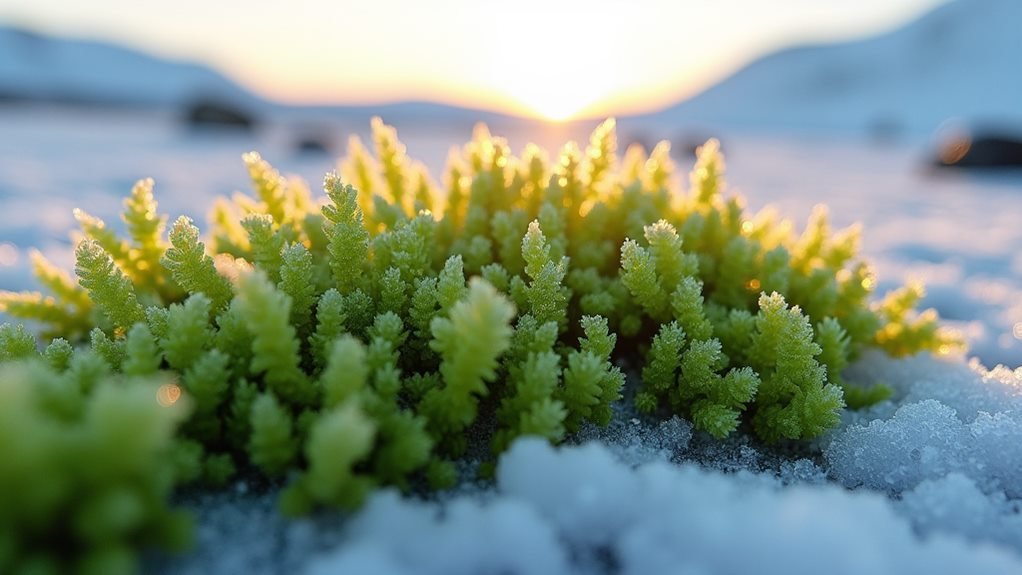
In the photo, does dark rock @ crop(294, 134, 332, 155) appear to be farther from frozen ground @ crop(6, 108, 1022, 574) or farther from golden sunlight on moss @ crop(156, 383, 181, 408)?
golden sunlight on moss @ crop(156, 383, 181, 408)

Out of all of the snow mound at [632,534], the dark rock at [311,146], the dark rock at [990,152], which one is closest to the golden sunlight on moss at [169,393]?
the snow mound at [632,534]

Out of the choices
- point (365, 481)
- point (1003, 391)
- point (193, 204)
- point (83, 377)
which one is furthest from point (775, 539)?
point (193, 204)

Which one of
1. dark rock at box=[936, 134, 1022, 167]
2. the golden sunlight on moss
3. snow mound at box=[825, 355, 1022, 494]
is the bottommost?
dark rock at box=[936, 134, 1022, 167]

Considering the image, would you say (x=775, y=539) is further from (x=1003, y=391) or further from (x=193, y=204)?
(x=193, y=204)

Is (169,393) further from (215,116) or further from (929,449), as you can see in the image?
(215,116)

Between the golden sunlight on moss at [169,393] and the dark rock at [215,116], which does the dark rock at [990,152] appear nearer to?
the golden sunlight on moss at [169,393]

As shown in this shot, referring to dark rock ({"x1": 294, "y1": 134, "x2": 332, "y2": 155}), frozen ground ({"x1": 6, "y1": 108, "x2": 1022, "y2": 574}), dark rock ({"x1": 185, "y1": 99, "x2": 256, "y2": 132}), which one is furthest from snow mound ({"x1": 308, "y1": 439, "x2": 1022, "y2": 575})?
dark rock ({"x1": 185, "y1": 99, "x2": 256, "y2": 132})

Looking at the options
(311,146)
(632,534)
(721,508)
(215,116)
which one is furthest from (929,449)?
(215,116)

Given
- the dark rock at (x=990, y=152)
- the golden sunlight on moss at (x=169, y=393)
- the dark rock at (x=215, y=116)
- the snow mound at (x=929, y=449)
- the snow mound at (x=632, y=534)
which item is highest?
the golden sunlight on moss at (x=169, y=393)
